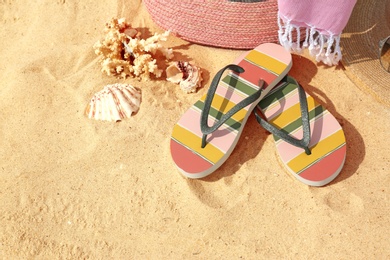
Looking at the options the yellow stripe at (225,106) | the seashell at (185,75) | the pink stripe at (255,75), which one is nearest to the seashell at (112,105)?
the seashell at (185,75)

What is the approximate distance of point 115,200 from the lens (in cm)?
145

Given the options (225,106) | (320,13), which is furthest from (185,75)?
(320,13)

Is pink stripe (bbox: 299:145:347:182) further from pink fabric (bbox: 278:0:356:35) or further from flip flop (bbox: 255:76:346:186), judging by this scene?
pink fabric (bbox: 278:0:356:35)

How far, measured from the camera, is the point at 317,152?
1424 mm

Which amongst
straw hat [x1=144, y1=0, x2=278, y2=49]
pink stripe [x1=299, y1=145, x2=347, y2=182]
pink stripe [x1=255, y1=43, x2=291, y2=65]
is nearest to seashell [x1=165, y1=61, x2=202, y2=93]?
straw hat [x1=144, y1=0, x2=278, y2=49]

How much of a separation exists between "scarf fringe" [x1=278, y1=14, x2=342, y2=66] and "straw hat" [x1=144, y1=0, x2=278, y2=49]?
8cm

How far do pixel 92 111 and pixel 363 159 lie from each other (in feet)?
3.34

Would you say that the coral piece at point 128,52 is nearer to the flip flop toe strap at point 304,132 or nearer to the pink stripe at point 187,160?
the pink stripe at point 187,160

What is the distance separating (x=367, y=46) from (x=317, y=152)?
1.89ft

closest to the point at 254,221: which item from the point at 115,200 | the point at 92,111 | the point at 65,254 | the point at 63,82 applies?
the point at 115,200

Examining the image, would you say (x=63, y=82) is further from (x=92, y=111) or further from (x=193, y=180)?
(x=193, y=180)

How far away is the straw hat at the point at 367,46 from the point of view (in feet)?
5.29

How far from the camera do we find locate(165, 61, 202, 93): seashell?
1.65 metres

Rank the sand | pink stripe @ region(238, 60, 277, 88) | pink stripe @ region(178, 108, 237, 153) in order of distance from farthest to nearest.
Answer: pink stripe @ region(238, 60, 277, 88)
pink stripe @ region(178, 108, 237, 153)
the sand
